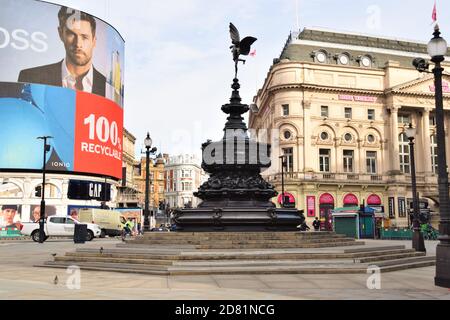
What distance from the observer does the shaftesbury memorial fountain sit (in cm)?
1739

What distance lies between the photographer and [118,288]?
1008 centimetres

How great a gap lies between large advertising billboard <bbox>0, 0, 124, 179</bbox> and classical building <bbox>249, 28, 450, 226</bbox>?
81.9 ft

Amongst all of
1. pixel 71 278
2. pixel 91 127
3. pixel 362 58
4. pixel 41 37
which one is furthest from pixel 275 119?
pixel 71 278

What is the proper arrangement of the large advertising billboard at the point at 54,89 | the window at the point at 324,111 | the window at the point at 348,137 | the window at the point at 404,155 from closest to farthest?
the large advertising billboard at the point at 54,89, the window at the point at 324,111, the window at the point at 348,137, the window at the point at 404,155

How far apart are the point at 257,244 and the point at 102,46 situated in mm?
61615

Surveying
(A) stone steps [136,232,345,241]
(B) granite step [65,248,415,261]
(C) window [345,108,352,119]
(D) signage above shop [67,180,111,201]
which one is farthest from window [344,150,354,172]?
(B) granite step [65,248,415,261]

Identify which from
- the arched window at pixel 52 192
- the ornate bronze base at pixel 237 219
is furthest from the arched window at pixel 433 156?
the ornate bronze base at pixel 237 219

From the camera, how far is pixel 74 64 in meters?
66.4

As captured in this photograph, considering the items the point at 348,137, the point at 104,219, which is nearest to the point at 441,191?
the point at 104,219

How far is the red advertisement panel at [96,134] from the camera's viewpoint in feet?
215

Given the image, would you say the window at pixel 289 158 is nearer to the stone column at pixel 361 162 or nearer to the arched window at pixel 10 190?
the stone column at pixel 361 162

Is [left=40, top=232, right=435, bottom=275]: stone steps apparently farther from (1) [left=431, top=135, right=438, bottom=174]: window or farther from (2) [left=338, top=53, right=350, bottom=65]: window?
(1) [left=431, top=135, right=438, bottom=174]: window

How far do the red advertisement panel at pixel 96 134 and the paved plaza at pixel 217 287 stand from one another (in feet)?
178
